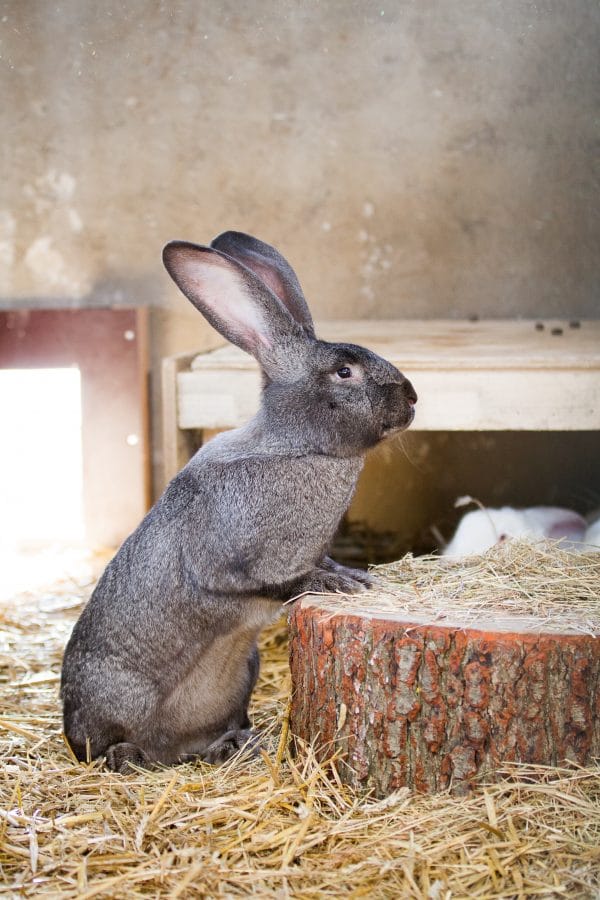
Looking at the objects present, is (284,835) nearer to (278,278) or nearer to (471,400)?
(278,278)

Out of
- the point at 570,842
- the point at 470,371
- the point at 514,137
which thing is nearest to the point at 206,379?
the point at 470,371

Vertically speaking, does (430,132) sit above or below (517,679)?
above

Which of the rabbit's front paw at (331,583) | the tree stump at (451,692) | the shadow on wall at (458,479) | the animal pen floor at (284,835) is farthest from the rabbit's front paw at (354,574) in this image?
the shadow on wall at (458,479)

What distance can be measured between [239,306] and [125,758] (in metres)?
1.24

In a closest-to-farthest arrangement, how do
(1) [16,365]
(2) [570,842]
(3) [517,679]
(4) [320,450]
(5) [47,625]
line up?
1. (2) [570,842]
2. (3) [517,679]
3. (4) [320,450]
4. (5) [47,625]
5. (1) [16,365]

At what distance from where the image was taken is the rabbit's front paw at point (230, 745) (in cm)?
275

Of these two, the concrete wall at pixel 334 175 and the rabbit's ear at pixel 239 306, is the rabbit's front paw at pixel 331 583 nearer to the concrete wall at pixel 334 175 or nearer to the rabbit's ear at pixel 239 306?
the rabbit's ear at pixel 239 306

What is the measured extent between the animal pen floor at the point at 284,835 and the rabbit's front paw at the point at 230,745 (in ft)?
0.25

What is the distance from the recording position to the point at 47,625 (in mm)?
4094

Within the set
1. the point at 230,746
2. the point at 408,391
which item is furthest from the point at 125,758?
the point at 408,391

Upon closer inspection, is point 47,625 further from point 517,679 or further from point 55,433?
point 517,679

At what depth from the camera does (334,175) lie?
17.3 ft

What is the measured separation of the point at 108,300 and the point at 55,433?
2.51 feet

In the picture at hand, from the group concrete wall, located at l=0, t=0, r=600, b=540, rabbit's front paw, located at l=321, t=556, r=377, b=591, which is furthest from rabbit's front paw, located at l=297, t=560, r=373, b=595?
concrete wall, located at l=0, t=0, r=600, b=540
